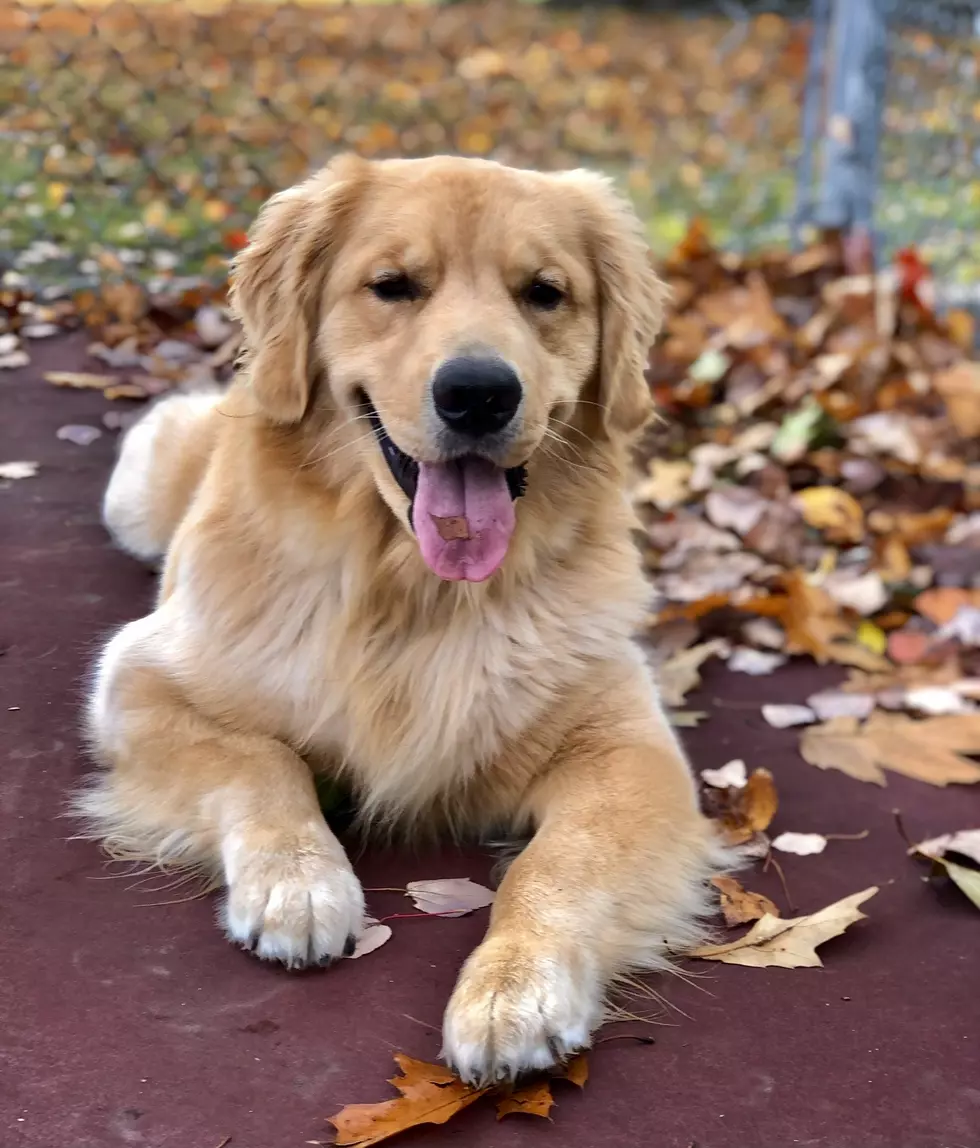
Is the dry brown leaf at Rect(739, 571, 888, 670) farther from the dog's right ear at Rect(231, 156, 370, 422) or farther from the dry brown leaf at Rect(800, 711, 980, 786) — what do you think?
the dog's right ear at Rect(231, 156, 370, 422)

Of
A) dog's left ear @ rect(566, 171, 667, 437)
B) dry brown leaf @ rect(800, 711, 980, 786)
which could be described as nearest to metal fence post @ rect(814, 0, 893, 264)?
dry brown leaf @ rect(800, 711, 980, 786)

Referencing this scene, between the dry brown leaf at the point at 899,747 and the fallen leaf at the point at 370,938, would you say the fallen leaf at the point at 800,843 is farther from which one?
the fallen leaf at the point at 370,938

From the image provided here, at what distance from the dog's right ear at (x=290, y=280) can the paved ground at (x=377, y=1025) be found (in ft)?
3.10

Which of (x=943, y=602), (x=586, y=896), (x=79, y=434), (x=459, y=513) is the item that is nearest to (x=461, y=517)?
(x=459, y=513)

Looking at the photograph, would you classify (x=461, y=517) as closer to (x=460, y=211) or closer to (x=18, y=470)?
(x=460, y=211)

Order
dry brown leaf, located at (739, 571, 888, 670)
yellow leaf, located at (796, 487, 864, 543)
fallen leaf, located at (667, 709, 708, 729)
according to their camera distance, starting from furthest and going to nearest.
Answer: yellow leaf, located at (796, 487, 864, 543) → dry brown leaf, located at (739, 571, 888, 670) → fallen leaf, located at (667, 709, 708, 729)

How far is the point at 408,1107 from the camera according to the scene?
1811mm

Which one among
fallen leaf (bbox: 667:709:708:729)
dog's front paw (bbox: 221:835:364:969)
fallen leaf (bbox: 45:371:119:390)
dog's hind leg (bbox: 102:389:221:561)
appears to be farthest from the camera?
fallen leaf (bbox: 45:371:119:390)

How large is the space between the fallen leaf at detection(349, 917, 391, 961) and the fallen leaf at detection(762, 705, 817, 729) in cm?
156

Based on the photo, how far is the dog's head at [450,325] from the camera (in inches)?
93.7

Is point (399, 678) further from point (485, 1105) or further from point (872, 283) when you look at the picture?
point (872, 283)

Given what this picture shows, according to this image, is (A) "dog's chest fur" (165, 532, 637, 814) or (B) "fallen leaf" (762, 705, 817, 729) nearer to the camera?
(A) "dog's chest fur" (165, 532, 637, 814)

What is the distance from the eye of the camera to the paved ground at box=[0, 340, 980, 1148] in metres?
1.80

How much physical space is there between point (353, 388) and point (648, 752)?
3.30 feet
